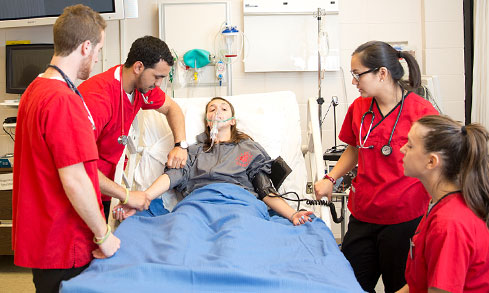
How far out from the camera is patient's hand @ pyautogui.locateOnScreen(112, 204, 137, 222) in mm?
2123

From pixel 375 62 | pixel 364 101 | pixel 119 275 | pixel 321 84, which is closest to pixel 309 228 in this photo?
pixel 364 101

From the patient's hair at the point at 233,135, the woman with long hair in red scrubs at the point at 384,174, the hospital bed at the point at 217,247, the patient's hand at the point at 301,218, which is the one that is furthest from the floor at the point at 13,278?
the woman with long hair in red scrubs at the point at 384,174

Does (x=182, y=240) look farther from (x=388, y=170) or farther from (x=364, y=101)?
(x=364, y=101)

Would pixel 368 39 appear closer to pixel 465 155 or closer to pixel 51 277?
pixel 465 155

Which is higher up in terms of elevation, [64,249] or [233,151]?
[233,151]

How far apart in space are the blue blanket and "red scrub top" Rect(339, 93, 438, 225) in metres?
0.22

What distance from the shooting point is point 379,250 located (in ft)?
6.56

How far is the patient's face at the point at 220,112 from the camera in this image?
269 cm

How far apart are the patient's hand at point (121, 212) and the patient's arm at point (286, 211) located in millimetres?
654

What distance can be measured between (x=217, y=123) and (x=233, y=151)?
0.21 meters

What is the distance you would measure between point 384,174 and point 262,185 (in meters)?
0.67

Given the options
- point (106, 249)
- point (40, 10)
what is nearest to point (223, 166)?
point (106, 249)

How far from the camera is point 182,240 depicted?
1.75m

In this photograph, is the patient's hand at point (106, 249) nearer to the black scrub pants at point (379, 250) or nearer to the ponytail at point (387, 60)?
the black scrub pants at point (379, 250)
